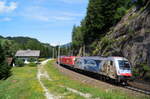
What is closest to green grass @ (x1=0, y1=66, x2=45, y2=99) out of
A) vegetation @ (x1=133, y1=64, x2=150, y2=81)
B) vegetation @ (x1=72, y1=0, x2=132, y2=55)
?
Answer: vegetation @ (x1=133, y1=64, x2=150, y2=81)

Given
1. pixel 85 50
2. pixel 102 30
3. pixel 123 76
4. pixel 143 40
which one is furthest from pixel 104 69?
pixel 85 50

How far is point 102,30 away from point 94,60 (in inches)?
1052

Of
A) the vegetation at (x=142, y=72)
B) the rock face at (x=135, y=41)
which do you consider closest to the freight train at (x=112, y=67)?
the vegetation at (x=142, y=72)

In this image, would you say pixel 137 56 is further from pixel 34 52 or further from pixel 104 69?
pixel 34 52

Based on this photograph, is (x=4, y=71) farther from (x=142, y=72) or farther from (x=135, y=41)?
(x=142, y=72)

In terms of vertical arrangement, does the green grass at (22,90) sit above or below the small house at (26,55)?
below

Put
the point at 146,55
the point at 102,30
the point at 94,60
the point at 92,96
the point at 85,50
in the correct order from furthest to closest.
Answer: the point at 85,50, the point at 102,30, the point at 94,60, the point at 146,55, the point at 92,96

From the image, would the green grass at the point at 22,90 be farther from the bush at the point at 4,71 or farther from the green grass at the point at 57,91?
the bush at the point at 4,71

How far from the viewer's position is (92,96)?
54.6 ft

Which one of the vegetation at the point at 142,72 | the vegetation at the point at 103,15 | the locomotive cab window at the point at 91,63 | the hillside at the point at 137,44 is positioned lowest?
the vegetation at the point at 142,72

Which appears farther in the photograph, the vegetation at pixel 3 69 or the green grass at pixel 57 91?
the vegetation at pixel 3 69

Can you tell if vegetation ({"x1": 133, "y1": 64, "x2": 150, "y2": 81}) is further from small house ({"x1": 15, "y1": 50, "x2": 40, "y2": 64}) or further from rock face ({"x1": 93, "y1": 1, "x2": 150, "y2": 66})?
A: small house ({"x1": 15, "y1": 50, "x2": 40, "y2": 64})

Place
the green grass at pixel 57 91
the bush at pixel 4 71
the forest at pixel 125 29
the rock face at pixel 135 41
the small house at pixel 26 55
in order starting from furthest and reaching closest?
the small house at pixel 26 55 < the bush at pixel 4 71 < the forest at pixel 125 29 < the rock face at pixel 135 41 < the green grass at pixel 57 91

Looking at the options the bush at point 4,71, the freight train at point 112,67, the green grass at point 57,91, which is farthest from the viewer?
the bush at point 4,71
